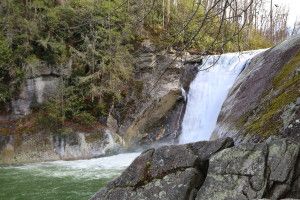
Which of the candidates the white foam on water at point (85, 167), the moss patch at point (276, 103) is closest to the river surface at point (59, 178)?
the white foam on water at point (85, 167)

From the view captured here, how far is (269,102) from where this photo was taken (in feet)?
26.4

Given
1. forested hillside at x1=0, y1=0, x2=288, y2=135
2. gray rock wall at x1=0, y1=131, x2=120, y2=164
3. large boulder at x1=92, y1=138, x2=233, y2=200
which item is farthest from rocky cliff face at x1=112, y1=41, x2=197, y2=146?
large boulder at x1=92, y1=138, x2=233, y2=200

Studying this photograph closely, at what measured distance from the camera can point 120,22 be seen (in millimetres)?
20594

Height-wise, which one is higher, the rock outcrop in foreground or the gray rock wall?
the rock outcrop in foreground

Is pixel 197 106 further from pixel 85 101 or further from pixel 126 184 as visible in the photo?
pixel 126 184

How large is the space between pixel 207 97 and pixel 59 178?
7.69 meters

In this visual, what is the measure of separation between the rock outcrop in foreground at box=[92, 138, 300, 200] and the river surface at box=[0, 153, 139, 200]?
4.18 m

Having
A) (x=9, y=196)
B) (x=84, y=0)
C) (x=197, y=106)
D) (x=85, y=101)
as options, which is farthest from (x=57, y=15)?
(x=9, y=196)

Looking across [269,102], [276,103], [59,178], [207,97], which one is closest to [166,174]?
[276,103]

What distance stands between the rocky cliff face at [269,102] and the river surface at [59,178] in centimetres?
372

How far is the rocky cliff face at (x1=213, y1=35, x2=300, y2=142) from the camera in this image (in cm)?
625

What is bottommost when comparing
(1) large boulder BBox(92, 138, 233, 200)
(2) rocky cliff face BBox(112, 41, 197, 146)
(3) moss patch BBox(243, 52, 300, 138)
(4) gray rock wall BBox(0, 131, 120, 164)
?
(4) gray rock wall BBox(0, 131, 120, 164)

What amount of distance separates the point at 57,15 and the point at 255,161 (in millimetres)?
16313

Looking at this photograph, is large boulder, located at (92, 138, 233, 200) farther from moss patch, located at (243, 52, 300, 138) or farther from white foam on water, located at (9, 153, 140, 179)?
white foam on water, located at (9, 153, 140, 179)
